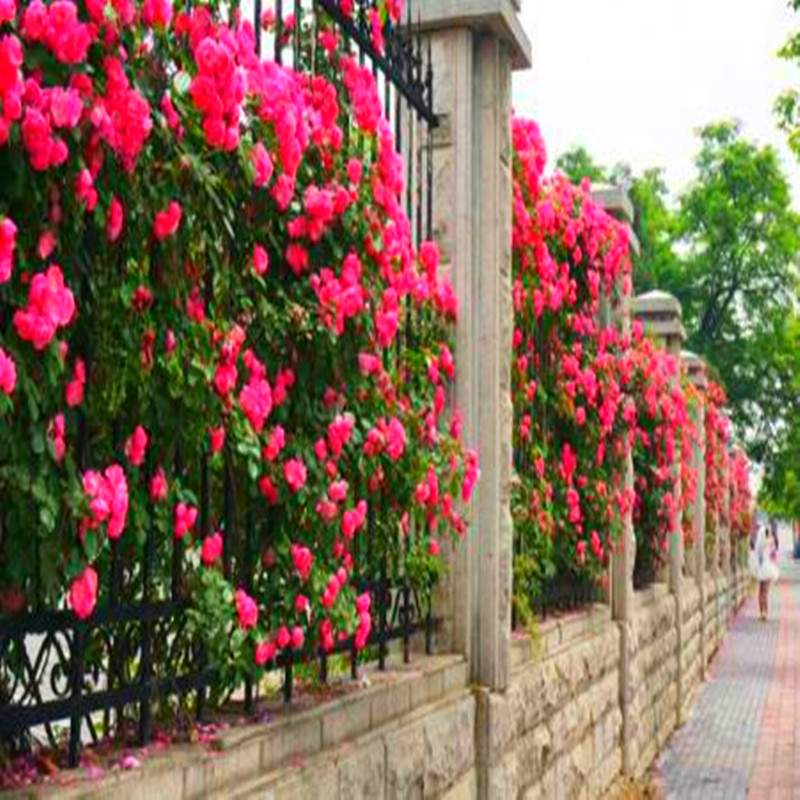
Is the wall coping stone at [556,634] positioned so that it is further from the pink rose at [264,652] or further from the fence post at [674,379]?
the fence post at [674,379]

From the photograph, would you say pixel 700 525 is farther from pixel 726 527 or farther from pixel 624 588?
pixel 624 588

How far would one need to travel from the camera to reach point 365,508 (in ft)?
12.8

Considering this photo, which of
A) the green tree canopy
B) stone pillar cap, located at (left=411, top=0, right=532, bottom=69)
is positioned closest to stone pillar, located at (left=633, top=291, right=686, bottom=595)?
stone pillar cap, located at (left=411, top=0, right=532, bottom=69)

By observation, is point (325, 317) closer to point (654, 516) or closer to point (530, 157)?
point (530, 157)

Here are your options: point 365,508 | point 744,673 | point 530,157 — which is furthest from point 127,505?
point 744,673

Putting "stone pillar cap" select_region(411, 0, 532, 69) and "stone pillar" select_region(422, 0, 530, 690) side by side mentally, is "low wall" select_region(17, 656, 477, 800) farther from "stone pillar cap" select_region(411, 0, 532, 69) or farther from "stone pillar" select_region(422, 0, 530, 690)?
"stone pillar cap" select_region(411, 0, 532, 69)

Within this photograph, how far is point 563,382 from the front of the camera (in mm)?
7246

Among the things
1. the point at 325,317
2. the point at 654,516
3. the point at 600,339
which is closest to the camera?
the point at 325,317

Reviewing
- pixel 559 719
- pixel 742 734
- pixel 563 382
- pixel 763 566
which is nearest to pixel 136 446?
pixel 559 719

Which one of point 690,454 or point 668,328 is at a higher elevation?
point 668,328

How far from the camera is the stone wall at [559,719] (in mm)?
5184

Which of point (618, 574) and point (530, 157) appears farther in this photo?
point (618, 574)

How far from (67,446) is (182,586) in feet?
2.15

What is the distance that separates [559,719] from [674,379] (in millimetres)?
5630
